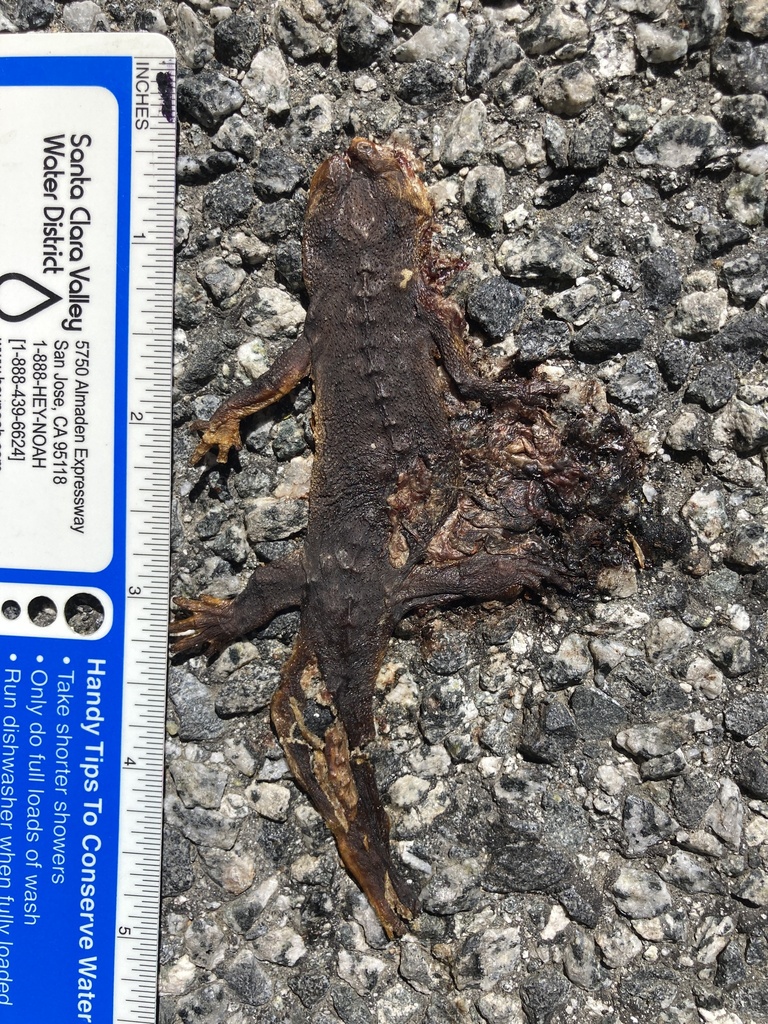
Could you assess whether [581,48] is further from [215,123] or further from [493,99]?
[215,123]

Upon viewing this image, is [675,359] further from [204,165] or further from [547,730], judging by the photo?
[204,165]

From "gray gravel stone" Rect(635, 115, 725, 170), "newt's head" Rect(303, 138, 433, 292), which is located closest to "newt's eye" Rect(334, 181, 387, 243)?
"newt's head" Rect(303, 138, 433, 292)

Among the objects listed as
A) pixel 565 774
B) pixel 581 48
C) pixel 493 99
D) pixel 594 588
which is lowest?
pixel 565 774

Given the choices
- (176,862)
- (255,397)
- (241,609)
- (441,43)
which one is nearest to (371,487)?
(255,397)

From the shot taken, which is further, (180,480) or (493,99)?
(180,480)

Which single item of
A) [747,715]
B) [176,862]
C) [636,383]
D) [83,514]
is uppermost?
[636,383]

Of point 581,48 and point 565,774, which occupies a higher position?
point 581,48

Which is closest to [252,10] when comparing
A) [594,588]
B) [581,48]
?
[581,48]
